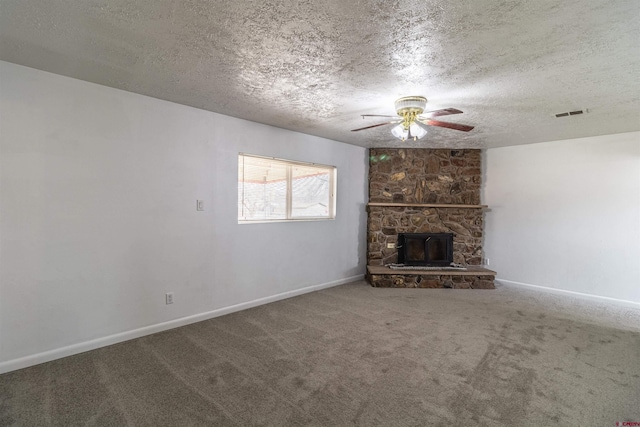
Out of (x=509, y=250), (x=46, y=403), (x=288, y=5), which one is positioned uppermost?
(x=288, y=5)

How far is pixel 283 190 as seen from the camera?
4422 mm

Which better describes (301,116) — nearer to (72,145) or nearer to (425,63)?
(425,63)

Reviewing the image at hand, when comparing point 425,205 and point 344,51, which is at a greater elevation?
point 344,51

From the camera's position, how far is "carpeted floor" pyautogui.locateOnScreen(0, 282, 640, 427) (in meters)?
1.94

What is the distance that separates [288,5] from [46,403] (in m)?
2.90

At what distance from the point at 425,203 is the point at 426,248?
82 centimetres

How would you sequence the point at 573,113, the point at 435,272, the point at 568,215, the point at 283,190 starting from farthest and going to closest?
the point at 435,272
the point at 568,215
the point at 283,190
the point at 573,113

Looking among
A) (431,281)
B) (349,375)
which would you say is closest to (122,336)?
(349,375)

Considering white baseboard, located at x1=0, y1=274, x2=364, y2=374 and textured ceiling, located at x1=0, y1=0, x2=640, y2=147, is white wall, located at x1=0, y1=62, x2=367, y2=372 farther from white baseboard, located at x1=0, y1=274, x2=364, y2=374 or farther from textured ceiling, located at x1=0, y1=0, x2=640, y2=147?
textured ceiling, located at x1=0, y1=0, x2=640, y2=147

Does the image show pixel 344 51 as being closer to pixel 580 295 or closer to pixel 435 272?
pixel 435 272

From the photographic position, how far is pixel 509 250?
5344 mm

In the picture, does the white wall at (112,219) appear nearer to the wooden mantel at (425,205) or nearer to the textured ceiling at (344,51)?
the textured ceiling at (344,51)

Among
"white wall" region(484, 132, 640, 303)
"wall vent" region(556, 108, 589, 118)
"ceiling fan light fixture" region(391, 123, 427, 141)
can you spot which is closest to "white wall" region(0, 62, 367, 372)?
"ceiling fan light fixture" region(391, 123, 427, 141)

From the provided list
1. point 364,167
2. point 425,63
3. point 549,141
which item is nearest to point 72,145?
point 425,63
